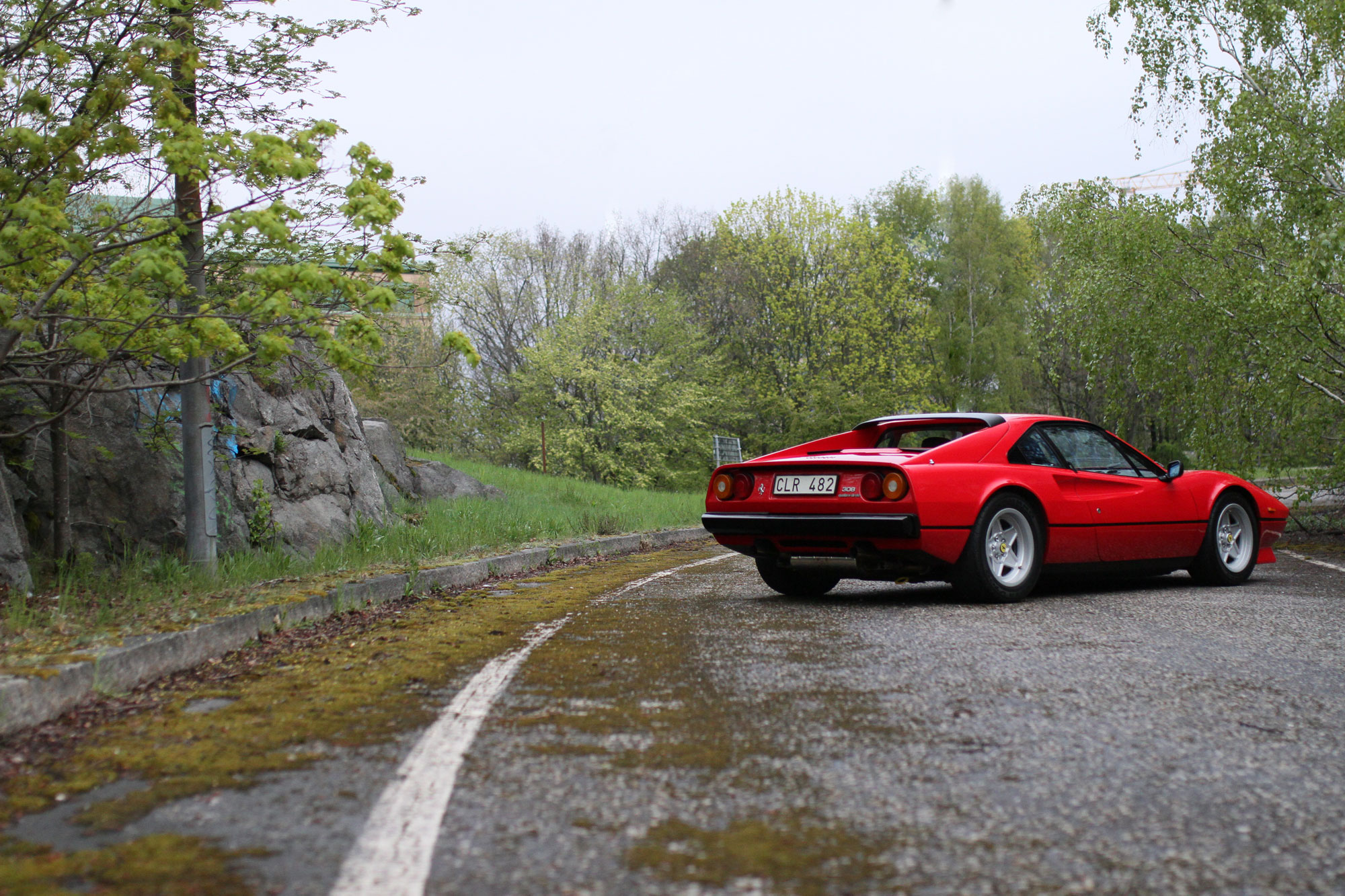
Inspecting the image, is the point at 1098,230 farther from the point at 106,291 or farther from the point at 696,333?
the point at 696,333

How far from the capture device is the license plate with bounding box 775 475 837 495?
7.59 metres

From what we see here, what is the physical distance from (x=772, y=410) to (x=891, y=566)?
36109 millimetres

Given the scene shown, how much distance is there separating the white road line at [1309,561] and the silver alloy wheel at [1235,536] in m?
1.81

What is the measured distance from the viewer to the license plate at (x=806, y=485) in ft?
24.9

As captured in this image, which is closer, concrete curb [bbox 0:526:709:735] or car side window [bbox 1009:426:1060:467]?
concrete curb [bbox 0:526:709:735]

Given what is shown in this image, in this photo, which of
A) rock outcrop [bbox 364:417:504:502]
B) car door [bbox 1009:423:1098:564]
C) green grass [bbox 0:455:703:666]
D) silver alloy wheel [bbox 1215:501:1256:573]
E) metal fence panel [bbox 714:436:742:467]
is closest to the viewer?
green grass [bbox 0:455:703:666]

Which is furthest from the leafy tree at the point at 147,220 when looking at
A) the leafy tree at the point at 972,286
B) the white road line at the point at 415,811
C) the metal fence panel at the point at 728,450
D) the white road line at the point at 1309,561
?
the leafy tree at the point at 972,286

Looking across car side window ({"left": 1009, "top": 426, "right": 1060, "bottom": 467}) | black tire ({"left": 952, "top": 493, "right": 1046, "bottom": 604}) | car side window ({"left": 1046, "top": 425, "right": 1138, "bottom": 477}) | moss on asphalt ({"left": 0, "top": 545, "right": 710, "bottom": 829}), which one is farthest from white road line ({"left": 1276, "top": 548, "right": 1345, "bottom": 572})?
moss on asphalt ({"left": 0, "top": 545, "right": 710, "bottom": 829})

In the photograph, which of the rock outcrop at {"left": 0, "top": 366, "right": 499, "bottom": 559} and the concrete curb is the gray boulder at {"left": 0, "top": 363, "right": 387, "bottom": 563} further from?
the concrete curb

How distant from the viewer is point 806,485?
25.3 feet

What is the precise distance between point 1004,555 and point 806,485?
1456 millimetres

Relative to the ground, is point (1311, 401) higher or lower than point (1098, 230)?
lower

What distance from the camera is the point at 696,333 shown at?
41.8 m

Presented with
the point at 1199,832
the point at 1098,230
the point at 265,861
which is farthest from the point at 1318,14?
the point at 265,861
